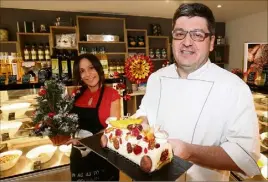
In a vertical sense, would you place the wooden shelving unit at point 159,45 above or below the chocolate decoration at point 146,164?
above

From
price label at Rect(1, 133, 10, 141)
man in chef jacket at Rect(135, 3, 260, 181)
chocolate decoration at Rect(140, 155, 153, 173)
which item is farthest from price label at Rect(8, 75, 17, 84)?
chocolate decoration at Rect(140, 155, 153, 173)

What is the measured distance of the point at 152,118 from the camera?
1313 mm

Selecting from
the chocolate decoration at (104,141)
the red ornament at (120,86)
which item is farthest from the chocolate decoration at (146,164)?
the red ornament at (120,86)

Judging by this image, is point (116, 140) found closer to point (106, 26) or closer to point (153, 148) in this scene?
point (153, 148)

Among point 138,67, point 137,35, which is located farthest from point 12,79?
point 137,35

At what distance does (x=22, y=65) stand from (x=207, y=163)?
220 cm

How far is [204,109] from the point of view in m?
1.06

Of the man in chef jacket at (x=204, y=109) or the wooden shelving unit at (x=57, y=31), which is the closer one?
the man in chef jacket at (x=204, y=109)

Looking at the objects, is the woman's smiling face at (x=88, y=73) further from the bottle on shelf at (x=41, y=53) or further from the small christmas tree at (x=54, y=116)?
the bottle on shelf at (x=41, y=53)

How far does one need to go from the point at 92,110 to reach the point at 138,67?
1.07 m

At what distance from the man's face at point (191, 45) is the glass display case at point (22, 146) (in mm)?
1370

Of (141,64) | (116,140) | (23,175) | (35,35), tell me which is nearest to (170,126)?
(116,140)

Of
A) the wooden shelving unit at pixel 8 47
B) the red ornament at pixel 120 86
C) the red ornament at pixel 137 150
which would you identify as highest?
the wooden shelving unit at pixel 8 47

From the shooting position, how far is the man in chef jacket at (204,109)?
93cm
